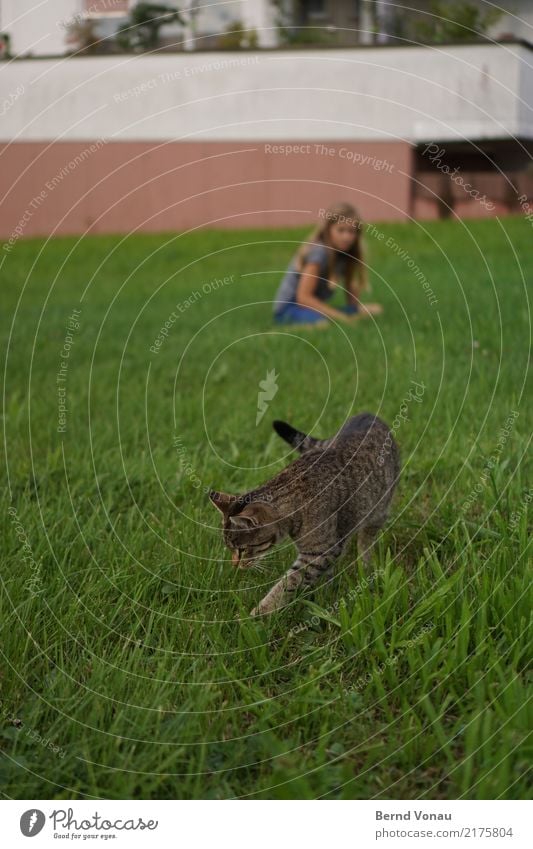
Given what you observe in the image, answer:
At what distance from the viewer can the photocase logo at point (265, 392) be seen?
548 centimetres

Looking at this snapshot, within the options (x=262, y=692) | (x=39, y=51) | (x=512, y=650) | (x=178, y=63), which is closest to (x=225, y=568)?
(x=262, y=692)

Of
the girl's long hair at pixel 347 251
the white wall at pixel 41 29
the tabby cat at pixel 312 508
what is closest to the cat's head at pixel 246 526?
the tabby cat at pixel 312 508

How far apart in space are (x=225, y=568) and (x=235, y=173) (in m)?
17.6

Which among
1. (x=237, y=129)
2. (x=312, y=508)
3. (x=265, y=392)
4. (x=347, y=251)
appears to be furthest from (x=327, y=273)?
(x=237, y=129)

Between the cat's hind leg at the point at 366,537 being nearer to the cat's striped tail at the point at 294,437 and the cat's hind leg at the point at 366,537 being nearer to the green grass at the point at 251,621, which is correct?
the green grass at the point at 251,621

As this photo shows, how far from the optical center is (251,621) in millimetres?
3006

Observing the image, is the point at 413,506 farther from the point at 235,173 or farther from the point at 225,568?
the point at 235,173

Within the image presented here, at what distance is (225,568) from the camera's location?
3.40 m

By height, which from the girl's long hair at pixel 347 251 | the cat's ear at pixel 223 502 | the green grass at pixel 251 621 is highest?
the girl's long hair at pixel 347 251

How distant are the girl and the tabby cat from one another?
475 cm

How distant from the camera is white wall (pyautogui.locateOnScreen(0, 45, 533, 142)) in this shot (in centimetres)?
1759
